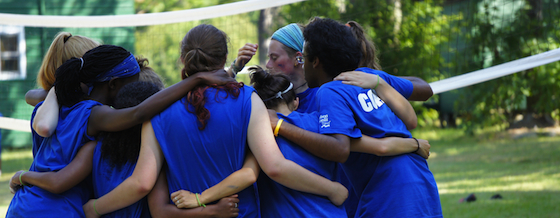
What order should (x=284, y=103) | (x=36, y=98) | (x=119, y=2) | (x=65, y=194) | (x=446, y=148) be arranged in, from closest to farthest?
(x=65, y=194), (x=284, y=103), (x=36, y=98), (x=446, y=148), (x=119, y=2)

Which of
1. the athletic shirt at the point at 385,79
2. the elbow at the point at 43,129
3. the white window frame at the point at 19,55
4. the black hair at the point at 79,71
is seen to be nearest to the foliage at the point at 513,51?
the athletic shirt at the point at 385,79

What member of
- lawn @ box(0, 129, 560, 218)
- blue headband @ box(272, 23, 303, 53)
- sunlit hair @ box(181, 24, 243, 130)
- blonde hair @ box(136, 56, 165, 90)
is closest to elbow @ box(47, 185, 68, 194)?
sunlit hair @ box(181, 24, 243, 130)

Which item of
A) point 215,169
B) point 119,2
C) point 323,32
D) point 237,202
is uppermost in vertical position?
point 323,32

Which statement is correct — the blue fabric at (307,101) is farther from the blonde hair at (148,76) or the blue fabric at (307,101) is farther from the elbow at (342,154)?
the blonde hair at (148,76)

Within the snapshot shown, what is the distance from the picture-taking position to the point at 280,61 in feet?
9.44

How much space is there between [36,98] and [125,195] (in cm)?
109

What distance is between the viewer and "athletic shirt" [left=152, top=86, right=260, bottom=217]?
191cm

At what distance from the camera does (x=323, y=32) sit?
2.33 metres

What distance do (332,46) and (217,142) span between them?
80 centimetres

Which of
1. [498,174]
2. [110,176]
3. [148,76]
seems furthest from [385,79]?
[498,174]

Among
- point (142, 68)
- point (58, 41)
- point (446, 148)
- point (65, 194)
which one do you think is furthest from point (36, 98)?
point (446, 148)

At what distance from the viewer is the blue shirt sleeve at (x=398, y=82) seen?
2500 millimetres

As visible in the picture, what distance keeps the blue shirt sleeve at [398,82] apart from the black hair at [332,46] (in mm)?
151

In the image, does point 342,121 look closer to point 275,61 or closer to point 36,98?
point 275,61
